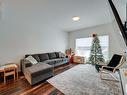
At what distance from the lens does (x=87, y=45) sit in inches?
251

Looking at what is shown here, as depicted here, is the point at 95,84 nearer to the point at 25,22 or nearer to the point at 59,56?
the point at 59,56

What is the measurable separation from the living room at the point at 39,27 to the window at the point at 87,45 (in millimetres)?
207

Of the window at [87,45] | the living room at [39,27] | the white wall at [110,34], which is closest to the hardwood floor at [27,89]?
the living room at [39,27]

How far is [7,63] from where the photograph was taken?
3762 millimetres

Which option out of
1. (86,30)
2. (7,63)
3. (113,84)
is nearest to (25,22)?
(7,63)

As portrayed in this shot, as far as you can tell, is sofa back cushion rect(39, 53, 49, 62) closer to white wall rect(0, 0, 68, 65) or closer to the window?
white wall rect(0, 0, 68, 65)

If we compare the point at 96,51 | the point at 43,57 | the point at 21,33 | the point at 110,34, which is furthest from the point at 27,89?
the point at 110,34

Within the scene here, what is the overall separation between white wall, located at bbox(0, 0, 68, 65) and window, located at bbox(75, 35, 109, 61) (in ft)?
7.16

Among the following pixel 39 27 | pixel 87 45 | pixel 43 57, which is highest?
pixel 39 27

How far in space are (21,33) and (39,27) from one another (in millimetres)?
1136

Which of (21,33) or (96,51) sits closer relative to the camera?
(21,33)

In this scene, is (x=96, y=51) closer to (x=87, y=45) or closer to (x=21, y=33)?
(x=87, y=45)

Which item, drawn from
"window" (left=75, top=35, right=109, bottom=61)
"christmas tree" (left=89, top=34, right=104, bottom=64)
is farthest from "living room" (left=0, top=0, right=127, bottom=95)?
"christmas tree" (left=89, top=34, right=104, bottom=64)

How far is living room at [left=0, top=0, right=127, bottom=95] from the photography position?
3.01 m
